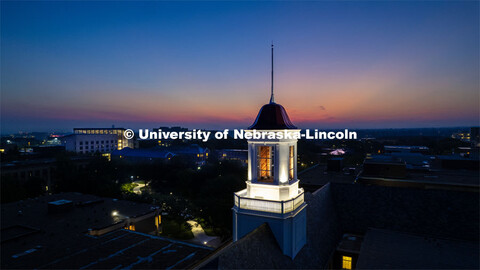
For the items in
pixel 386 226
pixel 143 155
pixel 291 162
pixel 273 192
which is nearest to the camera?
pixel 273 192

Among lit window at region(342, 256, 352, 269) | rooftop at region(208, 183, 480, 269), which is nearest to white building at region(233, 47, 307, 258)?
rooftop at region(208, 183, 480, 269)

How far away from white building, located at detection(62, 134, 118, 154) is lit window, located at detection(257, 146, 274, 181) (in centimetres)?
13458

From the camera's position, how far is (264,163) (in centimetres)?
1332

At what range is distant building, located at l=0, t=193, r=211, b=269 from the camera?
1658 centimetres

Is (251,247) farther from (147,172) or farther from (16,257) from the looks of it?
(147,172)

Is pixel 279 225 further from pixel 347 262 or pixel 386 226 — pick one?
pixel 386 226

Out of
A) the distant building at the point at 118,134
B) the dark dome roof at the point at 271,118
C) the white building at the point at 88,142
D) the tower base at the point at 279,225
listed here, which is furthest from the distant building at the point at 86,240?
the distant building at the point at 118,134

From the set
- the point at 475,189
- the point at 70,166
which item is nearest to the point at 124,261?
the point at 475,189

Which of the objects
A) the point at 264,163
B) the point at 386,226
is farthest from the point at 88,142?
the point at 386,226

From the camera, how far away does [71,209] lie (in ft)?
101

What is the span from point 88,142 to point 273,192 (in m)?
142

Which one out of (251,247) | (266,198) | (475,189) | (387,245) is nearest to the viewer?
(251,247)

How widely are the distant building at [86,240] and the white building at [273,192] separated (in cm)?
704

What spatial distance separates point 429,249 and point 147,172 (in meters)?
59.1
